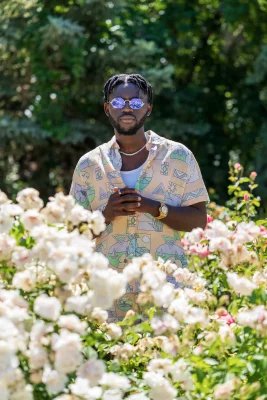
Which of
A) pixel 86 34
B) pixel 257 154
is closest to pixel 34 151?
pixel 86 34

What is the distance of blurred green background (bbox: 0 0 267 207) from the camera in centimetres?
938

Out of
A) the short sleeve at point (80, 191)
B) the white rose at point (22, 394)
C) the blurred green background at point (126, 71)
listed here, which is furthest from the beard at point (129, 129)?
the blurred green background at point (126, 71)

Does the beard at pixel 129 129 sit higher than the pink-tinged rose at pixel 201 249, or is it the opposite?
the beard at pixel 129 129

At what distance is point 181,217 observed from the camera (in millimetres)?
3408

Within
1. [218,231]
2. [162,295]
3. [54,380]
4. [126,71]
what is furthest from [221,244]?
[126,71]

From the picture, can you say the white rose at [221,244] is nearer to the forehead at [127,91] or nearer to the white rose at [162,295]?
the white rose at [162,295]

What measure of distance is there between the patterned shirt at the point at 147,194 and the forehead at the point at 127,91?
22 centimetres

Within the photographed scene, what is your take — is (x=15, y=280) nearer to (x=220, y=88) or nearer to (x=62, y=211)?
(x=62, y=211)

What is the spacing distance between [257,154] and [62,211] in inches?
346

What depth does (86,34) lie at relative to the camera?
31.5 feet

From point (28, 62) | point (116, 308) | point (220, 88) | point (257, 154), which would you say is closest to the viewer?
point (116, 308)

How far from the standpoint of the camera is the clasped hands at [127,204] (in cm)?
331

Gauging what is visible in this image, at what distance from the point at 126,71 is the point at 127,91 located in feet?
20.4

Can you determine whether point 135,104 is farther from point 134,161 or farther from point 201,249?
point 201,249
